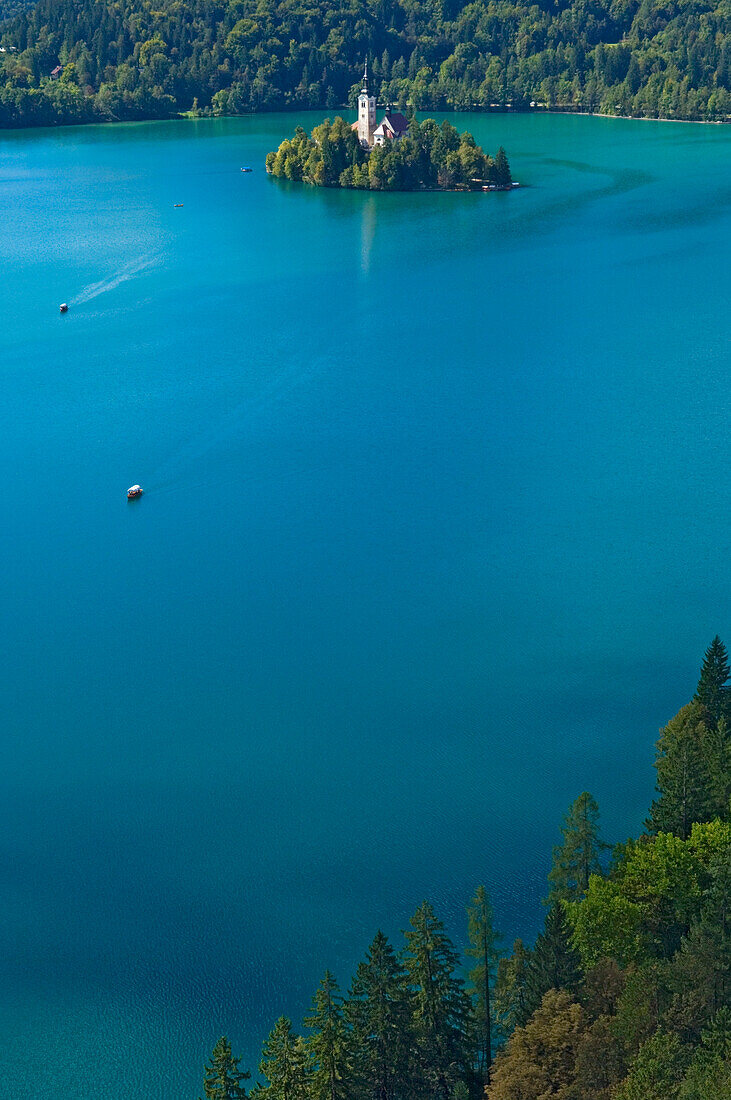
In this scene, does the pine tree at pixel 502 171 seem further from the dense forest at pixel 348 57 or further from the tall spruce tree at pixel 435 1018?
the tall spruce tree at pixel 435 1018

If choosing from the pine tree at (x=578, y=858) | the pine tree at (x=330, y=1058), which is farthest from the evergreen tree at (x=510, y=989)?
the pine tree at (x=330, y=1058)

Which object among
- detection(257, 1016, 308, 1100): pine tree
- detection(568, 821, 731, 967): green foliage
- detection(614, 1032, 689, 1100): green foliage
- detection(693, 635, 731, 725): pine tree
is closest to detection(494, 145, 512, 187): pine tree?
detection(693, 635, 731, 725): pine tree

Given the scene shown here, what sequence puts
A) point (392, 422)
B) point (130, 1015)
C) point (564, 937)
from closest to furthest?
point (564, 937) → point (130, 1015) → point (392, 422)

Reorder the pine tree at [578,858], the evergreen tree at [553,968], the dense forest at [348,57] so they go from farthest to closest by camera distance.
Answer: the dense forest at [348,57] < the pine tree at [578,858] < the evergreen tree at [553,968]

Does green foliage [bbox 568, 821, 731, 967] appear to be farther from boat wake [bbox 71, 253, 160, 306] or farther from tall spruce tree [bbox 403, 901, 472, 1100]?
boat wake [bbox 71, 253, 160, 306]

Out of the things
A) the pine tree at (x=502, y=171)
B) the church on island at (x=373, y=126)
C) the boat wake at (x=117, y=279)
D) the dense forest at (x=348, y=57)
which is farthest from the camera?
the dense forest at (x=348, y=57)

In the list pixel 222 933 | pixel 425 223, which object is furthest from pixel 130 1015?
pixel 425 223

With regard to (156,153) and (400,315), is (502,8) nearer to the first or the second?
(156,153)
